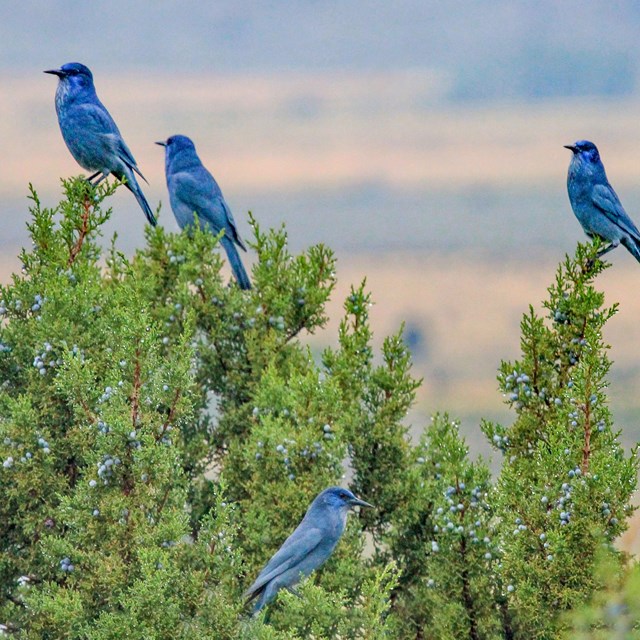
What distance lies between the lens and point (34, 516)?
10.4 m

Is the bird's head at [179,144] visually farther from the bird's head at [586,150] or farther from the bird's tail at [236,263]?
the bird's head at [586,150]

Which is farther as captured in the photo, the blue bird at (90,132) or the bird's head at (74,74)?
the bird's head at (74,74)

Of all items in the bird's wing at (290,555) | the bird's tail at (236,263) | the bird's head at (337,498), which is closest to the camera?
the bird's wing at (290,555)

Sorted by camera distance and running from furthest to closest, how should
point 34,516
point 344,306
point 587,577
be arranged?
point 344,306, point 34,516, point 587,577

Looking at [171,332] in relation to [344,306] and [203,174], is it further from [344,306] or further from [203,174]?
[203,174]

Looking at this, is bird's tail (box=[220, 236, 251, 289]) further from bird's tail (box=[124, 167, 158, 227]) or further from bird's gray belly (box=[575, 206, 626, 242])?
bird's gray belly (box=[575, 206, 626, 242])

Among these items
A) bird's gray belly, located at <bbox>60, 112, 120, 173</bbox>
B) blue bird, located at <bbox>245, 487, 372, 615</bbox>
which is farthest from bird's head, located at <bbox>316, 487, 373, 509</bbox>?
bird's gray belly, located at <bbox>60, 112, 120, 173</bbox>

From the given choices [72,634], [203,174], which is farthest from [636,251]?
[72,634]

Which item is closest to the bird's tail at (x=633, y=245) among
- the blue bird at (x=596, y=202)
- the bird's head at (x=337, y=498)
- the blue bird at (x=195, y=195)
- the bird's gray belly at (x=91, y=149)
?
the blue bird at (x=596, y=202)

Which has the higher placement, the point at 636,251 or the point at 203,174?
the point at 203,174

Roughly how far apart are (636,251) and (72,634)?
6.46m

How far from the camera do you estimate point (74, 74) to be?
1288cm

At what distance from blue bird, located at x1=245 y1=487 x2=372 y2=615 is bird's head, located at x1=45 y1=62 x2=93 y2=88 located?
221 inches

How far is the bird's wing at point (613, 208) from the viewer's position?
A: 39.7 ft
